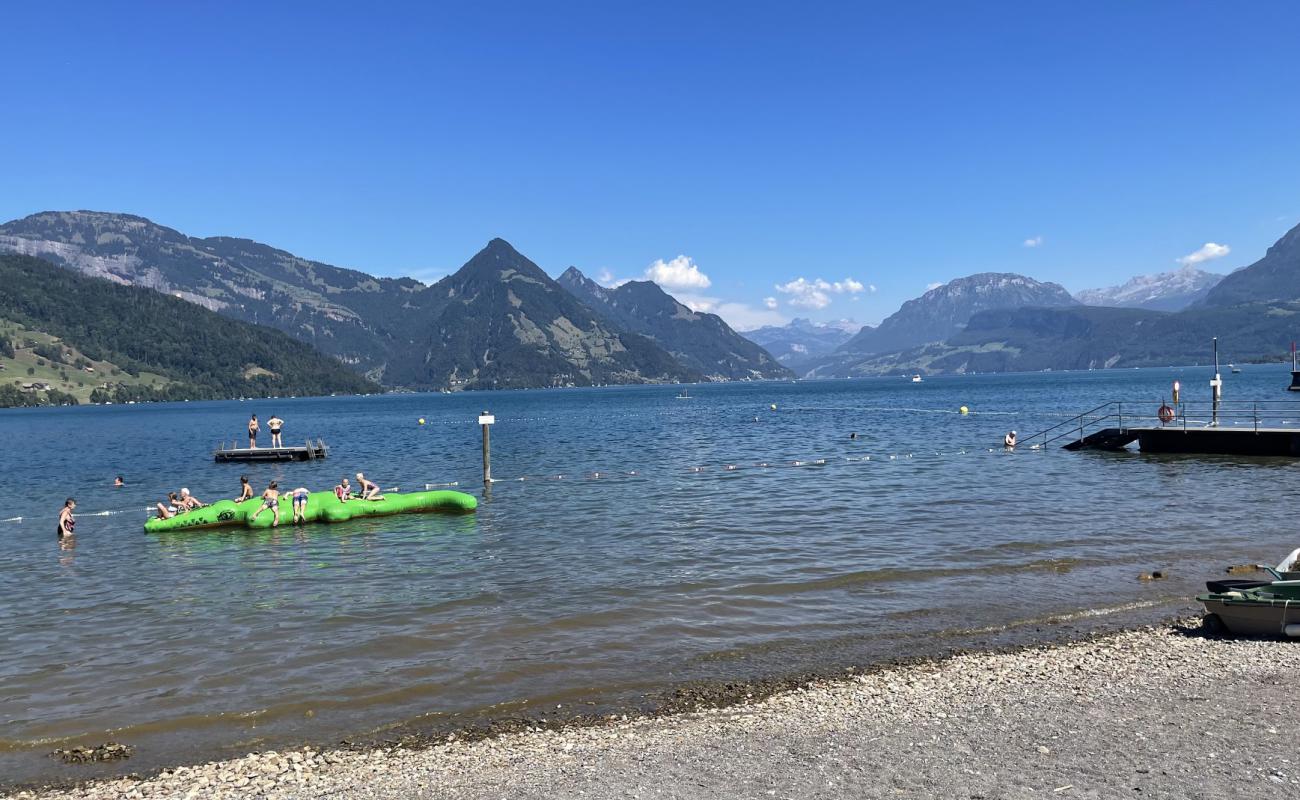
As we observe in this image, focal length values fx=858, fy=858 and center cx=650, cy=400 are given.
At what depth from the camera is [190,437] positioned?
338ft

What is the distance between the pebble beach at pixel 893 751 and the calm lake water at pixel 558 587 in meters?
1.55

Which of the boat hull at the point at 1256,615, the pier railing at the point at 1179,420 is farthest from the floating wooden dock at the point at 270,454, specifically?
the boat hull at the point at 1256,615

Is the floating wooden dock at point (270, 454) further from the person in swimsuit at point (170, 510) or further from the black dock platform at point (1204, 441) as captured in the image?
the black dock platform at point (1204, 441)

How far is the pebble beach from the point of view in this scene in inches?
365

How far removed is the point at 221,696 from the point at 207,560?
14029 mm

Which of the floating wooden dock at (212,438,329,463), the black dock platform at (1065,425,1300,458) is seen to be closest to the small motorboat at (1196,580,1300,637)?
the black dock platform at (1065,425,1300,458)

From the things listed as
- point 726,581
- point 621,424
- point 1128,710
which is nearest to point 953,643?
point 1128,710

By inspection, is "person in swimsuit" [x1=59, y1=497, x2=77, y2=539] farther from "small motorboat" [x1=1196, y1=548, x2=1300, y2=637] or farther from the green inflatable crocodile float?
"small motorboat" [x1=1196, y1=548, x2=1300, y2=637]

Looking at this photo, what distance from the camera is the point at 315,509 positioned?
3209 centimetres

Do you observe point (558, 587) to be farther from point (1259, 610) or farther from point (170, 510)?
point (170, 510)

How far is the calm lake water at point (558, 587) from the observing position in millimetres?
13508

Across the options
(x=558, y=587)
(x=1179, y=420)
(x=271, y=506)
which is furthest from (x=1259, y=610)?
(x=1179, y=420)

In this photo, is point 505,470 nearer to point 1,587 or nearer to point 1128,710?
point 1,587

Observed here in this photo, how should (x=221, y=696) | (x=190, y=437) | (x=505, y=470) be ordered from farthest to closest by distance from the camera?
(x=190, y=437)
(x=505, y=470)
(x=221, y=696)
